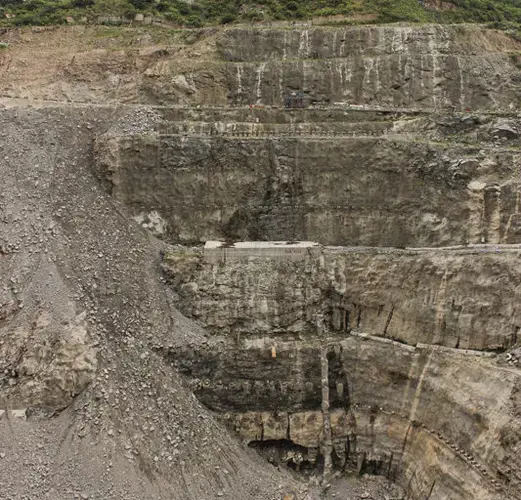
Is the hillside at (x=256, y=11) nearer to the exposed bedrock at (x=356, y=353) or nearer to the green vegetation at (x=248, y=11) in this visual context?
the green vegetation at (x=248, y=11)

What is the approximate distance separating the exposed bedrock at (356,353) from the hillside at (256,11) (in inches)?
1099

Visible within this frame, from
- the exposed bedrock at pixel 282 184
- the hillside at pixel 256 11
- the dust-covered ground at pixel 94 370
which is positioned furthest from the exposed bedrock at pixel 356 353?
the hillside at pixel 256 11

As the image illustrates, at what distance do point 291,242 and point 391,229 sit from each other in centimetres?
486

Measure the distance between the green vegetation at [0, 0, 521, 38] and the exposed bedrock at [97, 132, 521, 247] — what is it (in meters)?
21.6

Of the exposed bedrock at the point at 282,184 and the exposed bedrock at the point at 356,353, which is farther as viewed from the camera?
the exposed bedrock at the point at 282,184

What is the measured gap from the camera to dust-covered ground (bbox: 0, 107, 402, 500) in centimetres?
1684

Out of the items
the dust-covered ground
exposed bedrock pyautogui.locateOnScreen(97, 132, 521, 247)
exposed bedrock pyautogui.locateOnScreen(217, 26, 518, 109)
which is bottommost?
the dust-covered ground

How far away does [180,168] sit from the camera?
81.4 feet

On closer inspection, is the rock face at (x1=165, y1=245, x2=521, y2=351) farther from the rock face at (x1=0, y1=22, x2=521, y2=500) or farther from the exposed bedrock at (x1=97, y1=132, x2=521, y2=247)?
the exposed bedrock at (x1=97, y1=132, x2=521, y2=247)

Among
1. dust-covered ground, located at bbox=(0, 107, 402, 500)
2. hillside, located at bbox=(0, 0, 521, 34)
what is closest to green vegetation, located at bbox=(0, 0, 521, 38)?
hillside, located at bbox=(0, 0, 521, 34)

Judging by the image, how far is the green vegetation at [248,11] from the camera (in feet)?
136

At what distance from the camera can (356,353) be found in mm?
20453

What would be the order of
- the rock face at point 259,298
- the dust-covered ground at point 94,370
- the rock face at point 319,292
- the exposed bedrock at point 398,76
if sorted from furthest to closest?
the exposed bedrock at point 398,76 → the rock face at point 319,292 → the rock face at point 259,298 → the dust-covered ground at point 94,370

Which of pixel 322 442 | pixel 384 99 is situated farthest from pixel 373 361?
pixel 384 99
